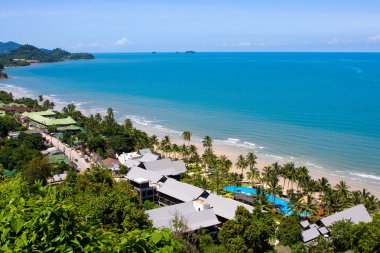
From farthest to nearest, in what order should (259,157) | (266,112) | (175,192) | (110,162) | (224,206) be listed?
(266,112), (259,157), (110,162), (175,192), (224,206)

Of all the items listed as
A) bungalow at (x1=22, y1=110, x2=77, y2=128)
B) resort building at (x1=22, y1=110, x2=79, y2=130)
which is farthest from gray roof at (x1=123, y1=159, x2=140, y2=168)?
bungalow at (x1=22, y1=110, x2=77, y2=128)

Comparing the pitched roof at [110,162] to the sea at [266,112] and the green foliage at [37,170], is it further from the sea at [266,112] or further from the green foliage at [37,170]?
the sea at [266,112]

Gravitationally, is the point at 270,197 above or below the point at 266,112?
below

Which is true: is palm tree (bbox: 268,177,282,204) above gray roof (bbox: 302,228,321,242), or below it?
above

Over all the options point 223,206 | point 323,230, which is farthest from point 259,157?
point 323,230

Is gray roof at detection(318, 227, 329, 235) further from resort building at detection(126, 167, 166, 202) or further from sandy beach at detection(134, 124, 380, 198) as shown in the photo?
resort building at detection(126, 167, 166, 202)

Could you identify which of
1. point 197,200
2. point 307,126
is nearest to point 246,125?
point 307,126

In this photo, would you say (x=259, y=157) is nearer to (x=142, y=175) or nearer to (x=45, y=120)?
(x=142, y=175)
